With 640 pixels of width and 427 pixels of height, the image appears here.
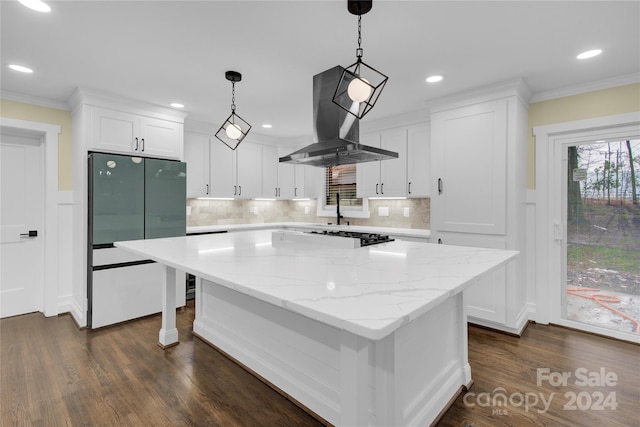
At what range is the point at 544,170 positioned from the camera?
10.6 ft

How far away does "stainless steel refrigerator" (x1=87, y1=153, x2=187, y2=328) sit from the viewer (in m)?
3.17

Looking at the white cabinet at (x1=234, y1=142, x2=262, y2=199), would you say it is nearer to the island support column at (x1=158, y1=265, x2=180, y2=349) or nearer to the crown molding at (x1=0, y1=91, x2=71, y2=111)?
the crown molding at (x1=0, y1=91, x2=71, y2=111)

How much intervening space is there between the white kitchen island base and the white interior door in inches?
108

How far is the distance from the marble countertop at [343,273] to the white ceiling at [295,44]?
1.44 metres

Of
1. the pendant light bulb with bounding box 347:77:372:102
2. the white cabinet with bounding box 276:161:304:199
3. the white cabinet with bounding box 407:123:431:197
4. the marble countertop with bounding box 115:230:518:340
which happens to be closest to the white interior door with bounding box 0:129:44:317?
the marble countertop with bounding box 115:230:518:340

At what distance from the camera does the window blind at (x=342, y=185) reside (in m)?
4.86

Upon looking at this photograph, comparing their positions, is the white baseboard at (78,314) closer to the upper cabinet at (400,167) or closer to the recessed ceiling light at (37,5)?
the recessed ceiling light at (37,5)

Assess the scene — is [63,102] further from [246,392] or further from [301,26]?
[246,392]

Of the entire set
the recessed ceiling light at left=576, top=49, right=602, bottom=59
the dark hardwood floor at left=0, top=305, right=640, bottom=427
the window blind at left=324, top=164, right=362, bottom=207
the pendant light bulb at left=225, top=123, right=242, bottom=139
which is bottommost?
the dark hardwood floor at left=0, top=305, right=640, bottom=427

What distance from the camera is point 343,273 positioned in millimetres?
1468

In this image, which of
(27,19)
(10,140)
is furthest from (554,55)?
(10,140)

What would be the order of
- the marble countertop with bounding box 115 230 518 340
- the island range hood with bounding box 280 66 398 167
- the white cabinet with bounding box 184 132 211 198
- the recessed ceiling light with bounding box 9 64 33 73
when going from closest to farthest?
the marble countertop with bounding box 115 230 518 340, the island range hood with bounding box 280 66 398 167, the recessed ceiling light with bounding box 9 64 33 73, the white cabinet with bounding box 184 132 211 198

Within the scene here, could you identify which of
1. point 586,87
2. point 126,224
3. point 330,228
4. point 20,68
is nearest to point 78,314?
point 126,224

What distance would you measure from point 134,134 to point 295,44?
2.25 meters
